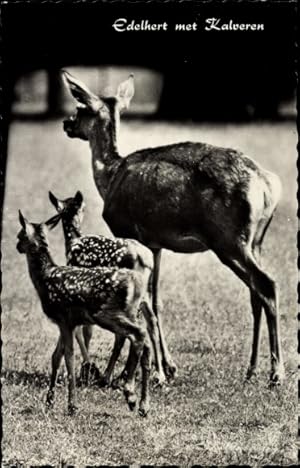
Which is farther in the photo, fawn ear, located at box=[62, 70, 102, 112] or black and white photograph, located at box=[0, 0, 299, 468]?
fawn ear, located at box=[62, 70, 102, 112]

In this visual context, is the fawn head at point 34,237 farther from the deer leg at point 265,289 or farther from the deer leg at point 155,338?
the deer leg at point 265,289

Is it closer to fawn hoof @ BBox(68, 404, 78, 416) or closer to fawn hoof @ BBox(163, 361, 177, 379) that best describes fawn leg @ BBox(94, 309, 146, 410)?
fawn hoof @ BBox(68, 404, 78, 416)

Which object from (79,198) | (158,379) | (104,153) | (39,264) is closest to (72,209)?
(79,198)

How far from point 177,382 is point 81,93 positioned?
2476mm

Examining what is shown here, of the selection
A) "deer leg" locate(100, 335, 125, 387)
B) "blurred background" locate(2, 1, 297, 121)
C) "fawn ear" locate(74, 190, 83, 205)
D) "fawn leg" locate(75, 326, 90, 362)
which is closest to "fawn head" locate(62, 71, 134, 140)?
"blurred background" locate(2, 1, 297, 121)

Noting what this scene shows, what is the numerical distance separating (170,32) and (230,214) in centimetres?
145

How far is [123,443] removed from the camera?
6719 millimetres

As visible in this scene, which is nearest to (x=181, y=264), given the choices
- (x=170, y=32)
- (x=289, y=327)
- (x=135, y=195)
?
(x=289, y=327)

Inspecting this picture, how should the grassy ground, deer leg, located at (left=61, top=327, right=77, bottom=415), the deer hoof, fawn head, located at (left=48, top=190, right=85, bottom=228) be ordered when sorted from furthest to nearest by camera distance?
the deer hoof
fawn head, located at (left=48, top=190, right=85, bottom=228)
deer leg, located at (left=61, top=327, right=77, bottom=415)
the grassy ground

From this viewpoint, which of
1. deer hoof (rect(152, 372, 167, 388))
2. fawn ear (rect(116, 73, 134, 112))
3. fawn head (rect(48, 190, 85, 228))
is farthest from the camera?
fawn ear (rect(116, 73, 134, 112))

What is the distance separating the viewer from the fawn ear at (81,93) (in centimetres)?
Result: 744

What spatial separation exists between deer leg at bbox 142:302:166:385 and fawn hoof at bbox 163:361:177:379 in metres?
0.11

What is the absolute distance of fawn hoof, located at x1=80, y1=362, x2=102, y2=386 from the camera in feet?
24.7

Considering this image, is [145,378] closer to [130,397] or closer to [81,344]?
[130,397]
